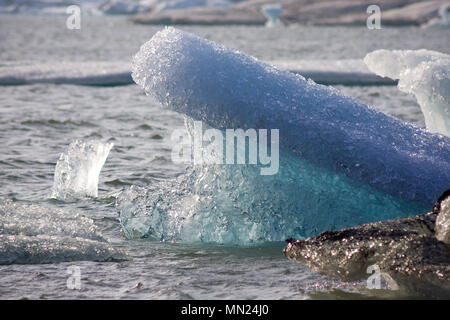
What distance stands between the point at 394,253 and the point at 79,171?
3.07 meters

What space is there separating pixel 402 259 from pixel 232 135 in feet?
4.57

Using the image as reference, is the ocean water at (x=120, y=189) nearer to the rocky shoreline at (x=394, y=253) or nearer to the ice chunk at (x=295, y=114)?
the rocky shoreline at (x=394, y=253)

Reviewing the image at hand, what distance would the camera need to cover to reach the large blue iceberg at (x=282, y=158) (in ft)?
15.4

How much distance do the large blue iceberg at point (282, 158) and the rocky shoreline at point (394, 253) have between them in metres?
0.48

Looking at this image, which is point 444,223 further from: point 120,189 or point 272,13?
point 272,13

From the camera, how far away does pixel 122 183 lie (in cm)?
661

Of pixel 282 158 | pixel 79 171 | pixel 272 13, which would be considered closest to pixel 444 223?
pixel 282 158

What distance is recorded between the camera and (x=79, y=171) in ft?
20.6

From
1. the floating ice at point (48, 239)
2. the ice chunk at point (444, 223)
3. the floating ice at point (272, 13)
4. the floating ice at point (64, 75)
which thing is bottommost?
the floating ice at point (48, 239)

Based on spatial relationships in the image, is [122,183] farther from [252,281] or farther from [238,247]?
[252,281]

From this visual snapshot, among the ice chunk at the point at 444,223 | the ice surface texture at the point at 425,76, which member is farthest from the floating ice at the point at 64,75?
the ice chunk at the point at 444,223

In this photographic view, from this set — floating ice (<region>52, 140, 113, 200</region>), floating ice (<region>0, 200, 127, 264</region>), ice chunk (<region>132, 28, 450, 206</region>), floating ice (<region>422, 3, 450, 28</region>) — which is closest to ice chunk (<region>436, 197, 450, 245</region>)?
ice chunk (<region>132, 28, 450, 206</region>)

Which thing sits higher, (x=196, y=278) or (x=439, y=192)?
(x=439, y=192)

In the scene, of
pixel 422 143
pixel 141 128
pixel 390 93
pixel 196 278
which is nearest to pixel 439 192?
pixel 422 143
